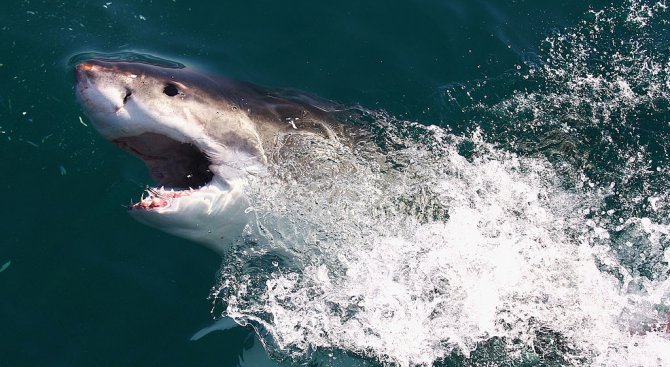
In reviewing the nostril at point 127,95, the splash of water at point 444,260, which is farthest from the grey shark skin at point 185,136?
the splash of water at point 444,260

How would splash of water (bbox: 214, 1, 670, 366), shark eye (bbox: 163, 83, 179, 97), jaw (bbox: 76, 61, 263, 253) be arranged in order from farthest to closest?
splash of water (bbox: 214, 1, 670, 366) < shark eye (bbox: 163, 83, 179, 97) < jaw (bbox: 76, 61, 263, 253)

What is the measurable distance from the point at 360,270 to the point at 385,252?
17cm

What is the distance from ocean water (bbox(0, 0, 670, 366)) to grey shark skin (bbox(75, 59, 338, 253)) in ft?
0.58

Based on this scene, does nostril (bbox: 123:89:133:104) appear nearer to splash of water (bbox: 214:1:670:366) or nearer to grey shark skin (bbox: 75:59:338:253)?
grey shark skin (bbox: 75:59:338:253)

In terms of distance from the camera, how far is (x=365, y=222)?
368cm

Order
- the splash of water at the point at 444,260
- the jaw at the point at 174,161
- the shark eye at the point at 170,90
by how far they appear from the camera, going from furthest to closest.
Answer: the splash of water at the point at 444,260 → the shark eye at the point at 170,90 → the jaw at the point at 174,161

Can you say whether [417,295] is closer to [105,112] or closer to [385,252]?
[385,252]

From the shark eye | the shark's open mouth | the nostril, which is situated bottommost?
the shark's open mouth

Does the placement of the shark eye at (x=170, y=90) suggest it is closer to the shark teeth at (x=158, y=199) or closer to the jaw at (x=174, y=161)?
the jaw at (x=174, y=161)

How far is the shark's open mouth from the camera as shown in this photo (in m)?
3.37

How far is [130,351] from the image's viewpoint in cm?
354

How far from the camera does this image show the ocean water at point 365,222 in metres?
3.48

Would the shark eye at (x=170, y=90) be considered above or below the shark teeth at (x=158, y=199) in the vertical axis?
above

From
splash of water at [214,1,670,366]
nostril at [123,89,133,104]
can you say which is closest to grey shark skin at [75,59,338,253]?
nostril at [123,89,133,104]
